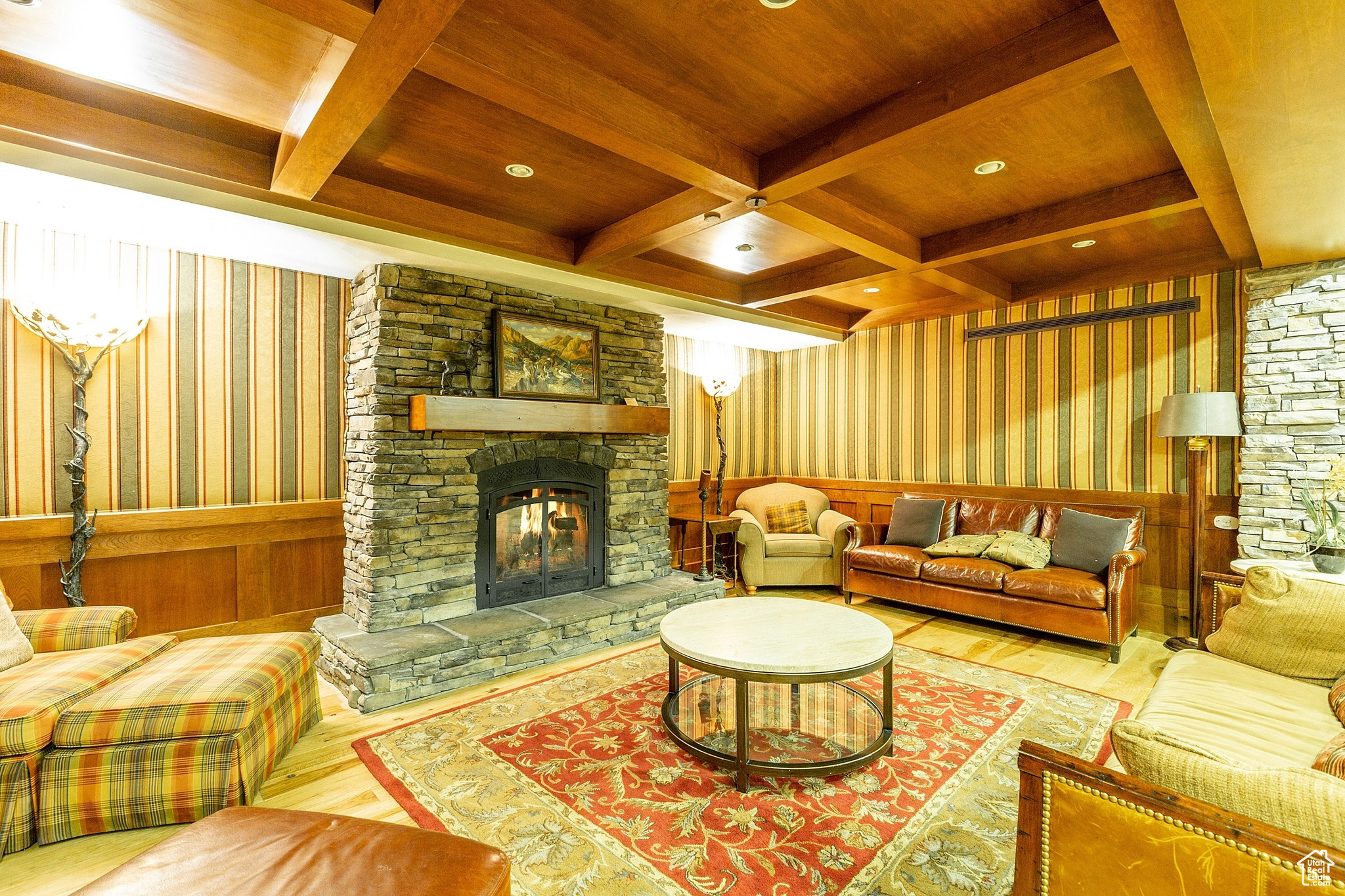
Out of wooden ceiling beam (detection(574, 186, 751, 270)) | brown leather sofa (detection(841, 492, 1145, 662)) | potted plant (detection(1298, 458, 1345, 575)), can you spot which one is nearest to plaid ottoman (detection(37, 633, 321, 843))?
wooden ceiling beam (detection(574, 186, 751, 270))

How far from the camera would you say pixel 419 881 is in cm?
123

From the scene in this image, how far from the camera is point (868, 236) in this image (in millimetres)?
3373

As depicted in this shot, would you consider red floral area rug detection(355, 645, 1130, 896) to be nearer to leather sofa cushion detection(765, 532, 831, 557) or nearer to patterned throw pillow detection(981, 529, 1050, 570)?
patterned throw pillow detection(981, 529, 1050, 570)

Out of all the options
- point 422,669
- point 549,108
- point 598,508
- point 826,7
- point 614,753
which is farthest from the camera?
point 598,508

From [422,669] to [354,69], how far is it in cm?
270

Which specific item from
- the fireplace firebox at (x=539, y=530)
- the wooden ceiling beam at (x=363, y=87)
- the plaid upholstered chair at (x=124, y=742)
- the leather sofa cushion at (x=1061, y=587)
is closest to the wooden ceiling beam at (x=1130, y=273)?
the leather sofa cushion at (x=1061, y=587)

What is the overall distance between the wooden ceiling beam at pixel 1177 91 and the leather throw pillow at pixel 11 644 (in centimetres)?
404

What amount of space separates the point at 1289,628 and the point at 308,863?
3.30 metres

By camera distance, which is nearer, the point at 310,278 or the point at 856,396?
the point at 310,278

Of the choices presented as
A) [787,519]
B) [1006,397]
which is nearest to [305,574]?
[787,519]

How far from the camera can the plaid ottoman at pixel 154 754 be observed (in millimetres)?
1966

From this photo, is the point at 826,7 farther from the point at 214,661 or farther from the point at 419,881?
the point at 214,661

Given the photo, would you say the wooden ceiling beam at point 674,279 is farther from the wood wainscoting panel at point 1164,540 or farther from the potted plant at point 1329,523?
the potted plant at point 1329,523

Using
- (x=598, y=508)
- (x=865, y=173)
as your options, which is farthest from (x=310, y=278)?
(x=865, y=173)
